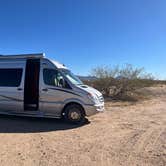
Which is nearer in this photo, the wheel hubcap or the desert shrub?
the wheel hubcap

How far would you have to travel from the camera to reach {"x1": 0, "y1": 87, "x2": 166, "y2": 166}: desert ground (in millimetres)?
6160

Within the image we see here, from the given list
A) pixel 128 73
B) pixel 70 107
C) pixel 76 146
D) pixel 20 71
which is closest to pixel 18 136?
pixel 76 146

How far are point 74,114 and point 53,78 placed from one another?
64.6 inches

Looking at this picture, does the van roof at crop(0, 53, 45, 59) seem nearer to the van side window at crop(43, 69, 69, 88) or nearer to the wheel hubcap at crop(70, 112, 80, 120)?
the van side window at crop(43, 69, 69, 88)

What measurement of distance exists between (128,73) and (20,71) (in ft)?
44.2

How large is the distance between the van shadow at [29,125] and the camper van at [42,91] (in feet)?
0.99

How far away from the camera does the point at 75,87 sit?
10570 millimetres

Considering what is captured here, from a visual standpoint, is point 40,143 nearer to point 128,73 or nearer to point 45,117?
point 45,117

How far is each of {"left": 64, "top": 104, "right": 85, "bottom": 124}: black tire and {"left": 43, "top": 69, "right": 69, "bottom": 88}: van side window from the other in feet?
2.97

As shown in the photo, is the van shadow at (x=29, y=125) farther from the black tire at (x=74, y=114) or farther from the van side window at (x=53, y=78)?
the van side window at (x=53, y=78)

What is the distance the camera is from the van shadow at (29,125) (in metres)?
9.34

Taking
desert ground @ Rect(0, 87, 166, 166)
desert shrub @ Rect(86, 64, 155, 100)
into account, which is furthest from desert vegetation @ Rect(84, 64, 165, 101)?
desert ground @ Rect(0, 87, 166, 166)

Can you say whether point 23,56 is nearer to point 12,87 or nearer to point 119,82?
point 12,87

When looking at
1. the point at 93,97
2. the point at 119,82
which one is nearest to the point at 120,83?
the point at 119,82
